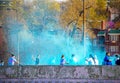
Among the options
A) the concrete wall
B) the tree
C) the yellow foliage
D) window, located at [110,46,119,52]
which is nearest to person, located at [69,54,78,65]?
the tree

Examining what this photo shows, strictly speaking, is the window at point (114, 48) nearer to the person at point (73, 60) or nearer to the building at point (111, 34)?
the building at point (111, 34)

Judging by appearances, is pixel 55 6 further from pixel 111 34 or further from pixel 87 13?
pixel 111 34

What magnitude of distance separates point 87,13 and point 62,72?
6028 mm

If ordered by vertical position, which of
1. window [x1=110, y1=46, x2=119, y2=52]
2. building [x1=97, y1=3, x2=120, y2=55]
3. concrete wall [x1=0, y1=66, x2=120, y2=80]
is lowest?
concrete wall [x1=0, y1=66, x2=120, y2=80]

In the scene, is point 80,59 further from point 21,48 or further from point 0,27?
point 0,27

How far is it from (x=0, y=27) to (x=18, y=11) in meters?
1.04

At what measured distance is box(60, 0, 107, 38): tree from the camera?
17.3 meters

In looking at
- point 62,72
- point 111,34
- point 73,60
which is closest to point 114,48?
point 111,34

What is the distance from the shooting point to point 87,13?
17359mm

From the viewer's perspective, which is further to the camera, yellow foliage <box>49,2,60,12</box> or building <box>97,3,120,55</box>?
yellow foliage <box>49,2,60,12</box>

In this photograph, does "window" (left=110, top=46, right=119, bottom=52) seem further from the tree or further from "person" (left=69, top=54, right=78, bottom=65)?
"person" (left=69, top=54, right=78, bottom=65)

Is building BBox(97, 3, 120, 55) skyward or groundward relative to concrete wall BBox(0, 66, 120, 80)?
skyward

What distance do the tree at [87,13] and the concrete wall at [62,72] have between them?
567 cm

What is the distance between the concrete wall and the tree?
18.6ft
